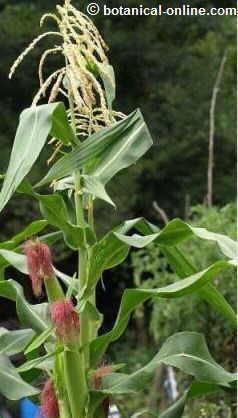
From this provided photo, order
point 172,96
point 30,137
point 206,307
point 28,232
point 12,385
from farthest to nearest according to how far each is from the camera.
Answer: point 172,96 < point 206,307 < point 28,232 < point 12,385 < point 30,137

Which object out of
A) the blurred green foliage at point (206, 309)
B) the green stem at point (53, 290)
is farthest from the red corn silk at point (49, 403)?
the blurred green foliage at point (206, 309)

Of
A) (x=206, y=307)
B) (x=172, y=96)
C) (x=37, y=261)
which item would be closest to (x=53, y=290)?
(x=37, y=261)

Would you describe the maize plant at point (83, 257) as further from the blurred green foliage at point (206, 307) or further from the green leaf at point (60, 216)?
the blurred green foliage at point (206, 307)

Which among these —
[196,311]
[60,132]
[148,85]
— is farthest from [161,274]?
[148,85]

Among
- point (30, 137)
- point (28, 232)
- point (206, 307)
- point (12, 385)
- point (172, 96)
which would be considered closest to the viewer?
point (30, 137)

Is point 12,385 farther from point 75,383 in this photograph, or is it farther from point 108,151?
point 108,151

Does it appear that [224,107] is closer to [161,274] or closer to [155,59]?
[155,59]

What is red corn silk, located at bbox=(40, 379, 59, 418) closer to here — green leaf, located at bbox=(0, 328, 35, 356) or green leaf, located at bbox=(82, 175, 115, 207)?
green leaf, located at bbox=(0, 328, 35, 356)
